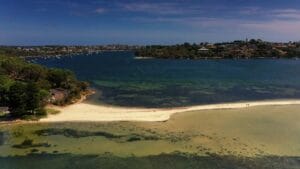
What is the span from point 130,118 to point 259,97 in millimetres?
27906

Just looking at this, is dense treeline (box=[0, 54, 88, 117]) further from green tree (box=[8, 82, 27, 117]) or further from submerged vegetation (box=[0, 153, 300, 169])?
submerged vegetation (box=[0, 153, 300, 169])

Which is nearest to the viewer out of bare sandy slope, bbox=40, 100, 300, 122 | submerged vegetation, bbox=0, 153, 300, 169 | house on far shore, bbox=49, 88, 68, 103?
submerged vegetation, bbox=0, 153, 300, 169

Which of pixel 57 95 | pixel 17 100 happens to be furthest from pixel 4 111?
pixel 57 95

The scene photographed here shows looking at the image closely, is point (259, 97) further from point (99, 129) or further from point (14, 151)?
point (14, 151)

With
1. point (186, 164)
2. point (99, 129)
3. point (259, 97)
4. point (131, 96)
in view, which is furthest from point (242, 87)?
point (186, 164)

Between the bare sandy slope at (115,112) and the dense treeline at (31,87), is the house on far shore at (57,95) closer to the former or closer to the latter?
the dense treeline at (31,87)

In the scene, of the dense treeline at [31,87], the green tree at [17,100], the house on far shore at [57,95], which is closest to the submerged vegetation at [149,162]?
the green tree at [17,100]

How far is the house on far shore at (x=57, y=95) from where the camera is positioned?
53.3 meters

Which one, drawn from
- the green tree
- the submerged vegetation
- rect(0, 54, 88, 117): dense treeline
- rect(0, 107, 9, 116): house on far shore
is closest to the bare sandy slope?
rect(0, 54, 88, 117): dense treeline

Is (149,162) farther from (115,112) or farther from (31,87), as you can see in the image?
(31,87)

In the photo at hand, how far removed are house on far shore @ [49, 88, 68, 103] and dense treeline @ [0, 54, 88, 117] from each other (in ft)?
0.97

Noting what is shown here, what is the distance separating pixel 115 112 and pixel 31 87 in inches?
447

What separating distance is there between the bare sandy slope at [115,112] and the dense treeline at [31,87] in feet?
7.48

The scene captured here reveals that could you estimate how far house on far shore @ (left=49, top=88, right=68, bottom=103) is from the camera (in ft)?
175
